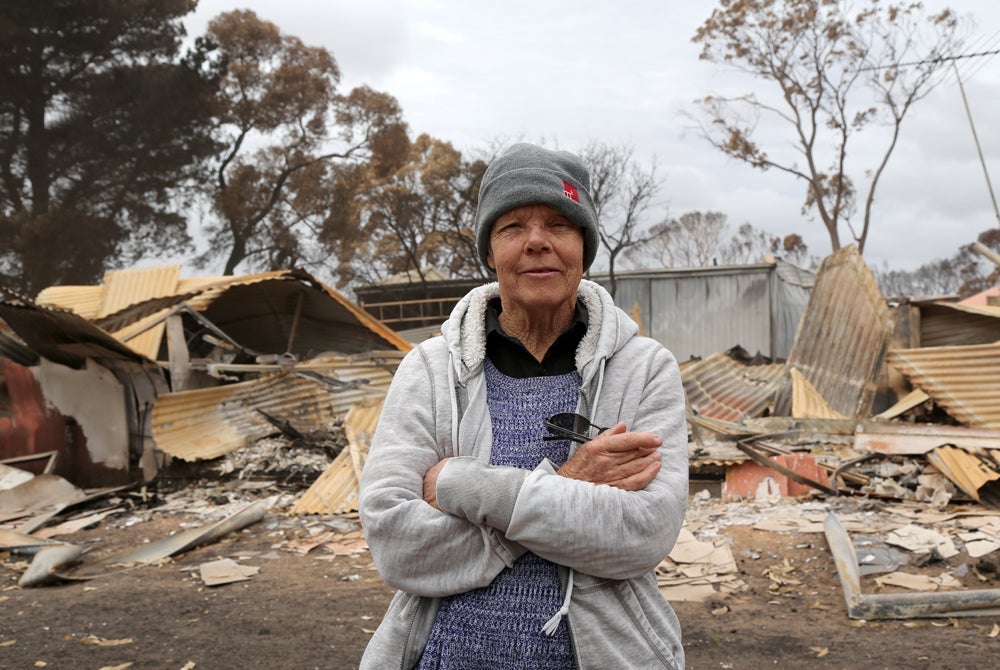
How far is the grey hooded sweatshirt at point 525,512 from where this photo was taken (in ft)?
4.94

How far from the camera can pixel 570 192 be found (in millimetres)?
1737

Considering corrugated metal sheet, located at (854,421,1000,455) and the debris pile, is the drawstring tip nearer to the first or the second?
the debris pile

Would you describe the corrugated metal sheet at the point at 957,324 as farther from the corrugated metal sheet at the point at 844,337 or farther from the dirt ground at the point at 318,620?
the dirt ground at the point at 318,620

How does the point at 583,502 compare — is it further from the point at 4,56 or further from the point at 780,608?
the point at 4,56

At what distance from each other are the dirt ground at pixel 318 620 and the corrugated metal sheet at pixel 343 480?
103 centimetres

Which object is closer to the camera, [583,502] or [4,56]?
[583,502]

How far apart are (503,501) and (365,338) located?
10078 mm

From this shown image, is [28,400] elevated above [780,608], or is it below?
above

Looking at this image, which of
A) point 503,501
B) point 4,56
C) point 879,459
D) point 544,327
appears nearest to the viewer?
point 503,501

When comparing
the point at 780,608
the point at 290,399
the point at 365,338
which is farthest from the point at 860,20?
the point at 780,608

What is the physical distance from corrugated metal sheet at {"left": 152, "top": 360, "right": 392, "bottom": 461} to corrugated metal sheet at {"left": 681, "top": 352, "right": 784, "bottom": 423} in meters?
4.08

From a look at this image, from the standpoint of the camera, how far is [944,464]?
6574 mm

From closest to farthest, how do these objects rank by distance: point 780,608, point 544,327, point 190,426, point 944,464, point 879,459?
point 544,327
point 780,608
point 944,464
point 879,459
point 190,426

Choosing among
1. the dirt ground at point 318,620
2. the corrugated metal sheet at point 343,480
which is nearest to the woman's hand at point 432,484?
the dirt ground at point 318,620
